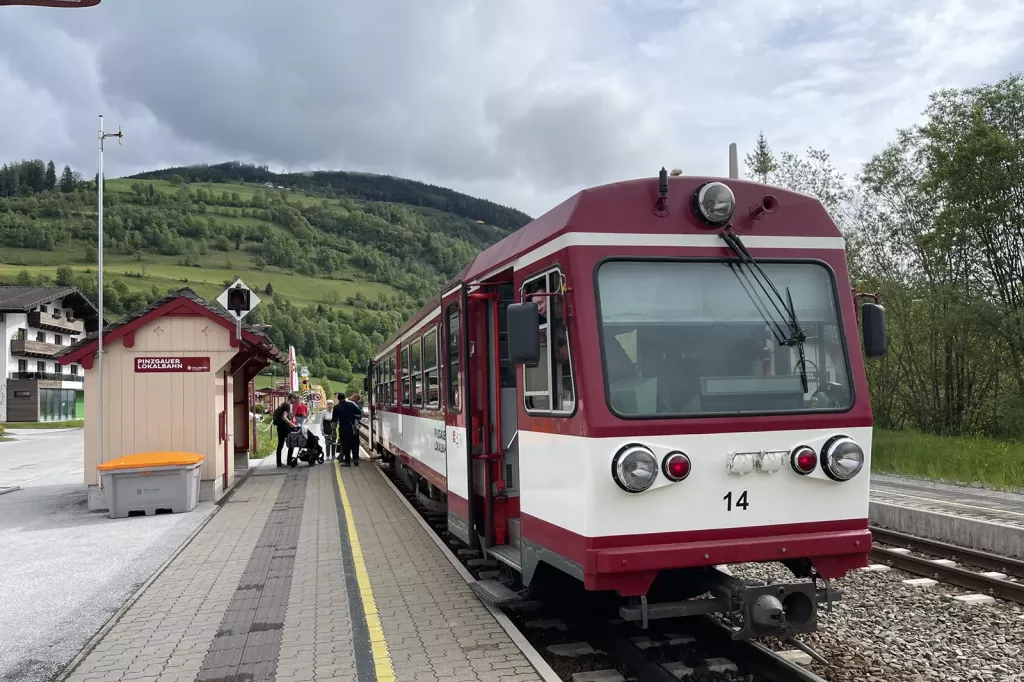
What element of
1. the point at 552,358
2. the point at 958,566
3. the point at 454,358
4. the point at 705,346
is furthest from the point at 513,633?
the point at 958,566

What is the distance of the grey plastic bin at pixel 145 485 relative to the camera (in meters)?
11.8

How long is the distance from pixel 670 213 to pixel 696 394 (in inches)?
42.7

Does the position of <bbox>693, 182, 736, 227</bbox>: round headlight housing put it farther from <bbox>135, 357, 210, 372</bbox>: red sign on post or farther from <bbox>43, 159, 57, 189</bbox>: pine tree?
<bbox>43, 159, 57, 189</bbox>: pine tree

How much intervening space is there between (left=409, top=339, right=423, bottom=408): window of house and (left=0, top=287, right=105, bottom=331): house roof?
47.8 metres

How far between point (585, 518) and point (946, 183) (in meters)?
20.9

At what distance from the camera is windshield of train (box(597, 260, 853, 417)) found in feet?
15.9

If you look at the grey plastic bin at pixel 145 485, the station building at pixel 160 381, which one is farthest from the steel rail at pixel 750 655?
the station building at pixel 160 381

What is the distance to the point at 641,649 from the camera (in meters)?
5.33

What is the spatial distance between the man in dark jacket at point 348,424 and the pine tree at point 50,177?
149142mm

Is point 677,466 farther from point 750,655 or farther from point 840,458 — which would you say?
point 750,655

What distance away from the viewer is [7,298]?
188ft

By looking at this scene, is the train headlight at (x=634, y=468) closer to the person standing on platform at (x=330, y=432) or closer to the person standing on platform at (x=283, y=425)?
the person standing on platform at (x=283, y=425)

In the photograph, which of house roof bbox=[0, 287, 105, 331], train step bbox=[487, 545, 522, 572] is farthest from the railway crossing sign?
house roof bbox=[0, 287, 105, 331]

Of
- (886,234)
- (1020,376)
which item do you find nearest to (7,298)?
(886,234)
